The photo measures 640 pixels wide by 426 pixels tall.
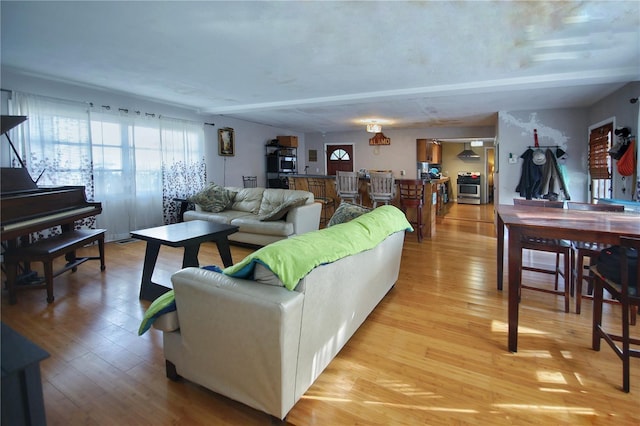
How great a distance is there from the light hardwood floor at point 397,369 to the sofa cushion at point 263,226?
5.51 feet

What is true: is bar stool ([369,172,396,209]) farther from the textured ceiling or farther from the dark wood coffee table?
Answer: the dark wood coffee table

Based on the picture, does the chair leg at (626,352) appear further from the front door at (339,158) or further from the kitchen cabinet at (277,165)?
the front door at (339,158)

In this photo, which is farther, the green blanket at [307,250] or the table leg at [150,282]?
the table leg at [150,282]

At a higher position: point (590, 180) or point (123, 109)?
point (123, 109)

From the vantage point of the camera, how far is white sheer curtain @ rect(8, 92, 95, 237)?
156 inches

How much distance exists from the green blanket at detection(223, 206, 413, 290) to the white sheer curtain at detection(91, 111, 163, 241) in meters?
4.35

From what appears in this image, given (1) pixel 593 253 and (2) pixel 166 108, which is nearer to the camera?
(1) pixel 593 253

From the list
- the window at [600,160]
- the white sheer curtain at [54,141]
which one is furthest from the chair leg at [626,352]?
the white sheer curtain at [54,141]

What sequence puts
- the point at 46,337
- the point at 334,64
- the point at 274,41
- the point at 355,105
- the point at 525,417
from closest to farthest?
1. the point at 525,417
2. the point at 46,337
3. the point at 274,41
4. the point at 334,64
5. the point at 355,105

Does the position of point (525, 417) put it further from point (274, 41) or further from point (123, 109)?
point (123, 109)

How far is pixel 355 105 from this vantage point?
5461 mm

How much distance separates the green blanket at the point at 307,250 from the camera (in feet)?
4.65

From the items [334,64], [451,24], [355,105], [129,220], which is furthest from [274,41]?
[129,220]

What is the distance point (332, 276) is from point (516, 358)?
1.33m
